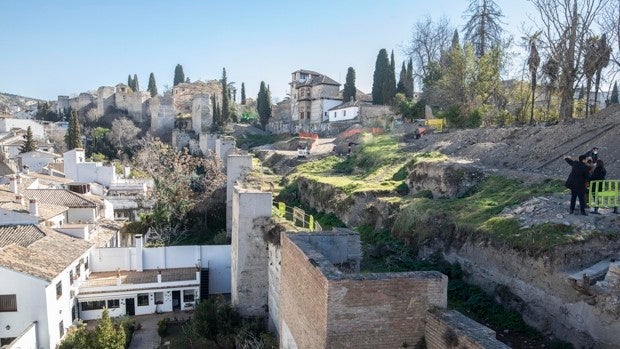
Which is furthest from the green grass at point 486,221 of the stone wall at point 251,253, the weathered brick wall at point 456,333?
the stone wall at point 251,253

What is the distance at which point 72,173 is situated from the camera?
34.6 meters

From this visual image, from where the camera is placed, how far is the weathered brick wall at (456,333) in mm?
5379

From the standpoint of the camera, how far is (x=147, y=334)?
55.1 ft

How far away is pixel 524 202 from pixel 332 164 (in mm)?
16588

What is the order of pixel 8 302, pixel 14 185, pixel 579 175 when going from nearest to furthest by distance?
pixel 579 175 → pixel 8 302 → pixel 14 185

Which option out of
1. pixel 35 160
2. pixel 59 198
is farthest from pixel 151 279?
pixel 35 160

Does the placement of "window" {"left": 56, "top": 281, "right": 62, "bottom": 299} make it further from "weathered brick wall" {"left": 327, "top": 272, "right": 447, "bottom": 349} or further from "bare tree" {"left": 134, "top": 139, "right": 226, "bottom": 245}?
"weathered brick wall" {"left": 327, "top": 272, "right": 447, "bottom": 349}

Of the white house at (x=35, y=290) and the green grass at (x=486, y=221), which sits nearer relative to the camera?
the green grass at (x=486, y=221)

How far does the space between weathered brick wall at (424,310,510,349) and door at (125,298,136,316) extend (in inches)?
619

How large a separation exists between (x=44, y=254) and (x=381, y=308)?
1521cm

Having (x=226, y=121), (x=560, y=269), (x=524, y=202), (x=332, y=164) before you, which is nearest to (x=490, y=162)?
(x=524, y=202)

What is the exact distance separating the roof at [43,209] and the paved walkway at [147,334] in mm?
7061

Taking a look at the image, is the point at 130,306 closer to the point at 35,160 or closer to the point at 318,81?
the point at 35,160

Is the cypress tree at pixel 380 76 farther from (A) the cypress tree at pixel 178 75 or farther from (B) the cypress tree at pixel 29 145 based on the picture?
(A) the cypress tree at pixel 178 75
